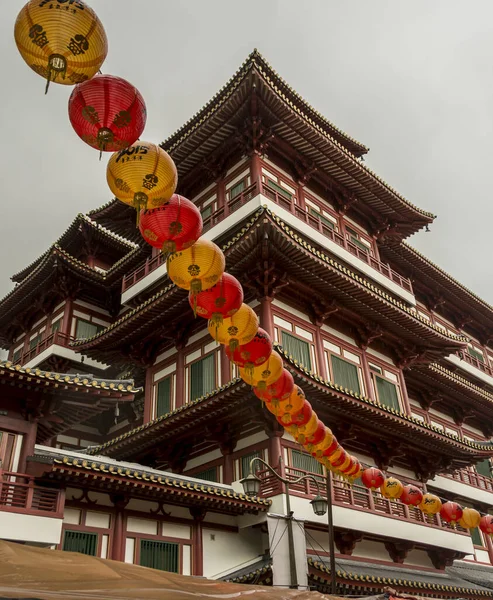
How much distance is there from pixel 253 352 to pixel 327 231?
13.4 metres

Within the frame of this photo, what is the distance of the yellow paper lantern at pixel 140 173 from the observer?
6957 mm

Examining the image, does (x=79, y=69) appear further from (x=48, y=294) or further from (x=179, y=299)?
(x=48, y=294)

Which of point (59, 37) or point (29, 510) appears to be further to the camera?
point (29, 510)

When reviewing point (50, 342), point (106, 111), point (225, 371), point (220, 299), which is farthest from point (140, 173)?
point (50, 342)

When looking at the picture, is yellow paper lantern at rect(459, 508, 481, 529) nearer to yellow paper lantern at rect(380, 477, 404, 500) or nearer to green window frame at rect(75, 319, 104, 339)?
yellow paper lantern at rect(380, 477, 404, 500)

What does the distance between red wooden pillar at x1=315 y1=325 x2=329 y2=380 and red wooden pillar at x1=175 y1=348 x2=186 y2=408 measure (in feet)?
15.6

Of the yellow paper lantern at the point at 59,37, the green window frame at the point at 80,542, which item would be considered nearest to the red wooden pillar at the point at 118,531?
the green window frame at the point at 80,542

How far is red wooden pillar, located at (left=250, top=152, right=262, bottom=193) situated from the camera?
21.0 meters

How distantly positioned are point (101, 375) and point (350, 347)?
11756 millimetres

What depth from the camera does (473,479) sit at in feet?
90.6

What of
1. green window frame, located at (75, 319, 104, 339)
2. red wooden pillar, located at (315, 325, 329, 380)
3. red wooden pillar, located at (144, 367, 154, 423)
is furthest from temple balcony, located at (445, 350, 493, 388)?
green window frame, located at (75, 319, 104, 339)

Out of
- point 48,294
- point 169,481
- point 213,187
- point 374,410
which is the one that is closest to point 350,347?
point 374,410

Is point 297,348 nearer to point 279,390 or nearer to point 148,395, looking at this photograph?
point 148,395

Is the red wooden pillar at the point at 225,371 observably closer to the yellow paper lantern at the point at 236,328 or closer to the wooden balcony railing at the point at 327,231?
the wooden balcony railing at the point at 327,231
